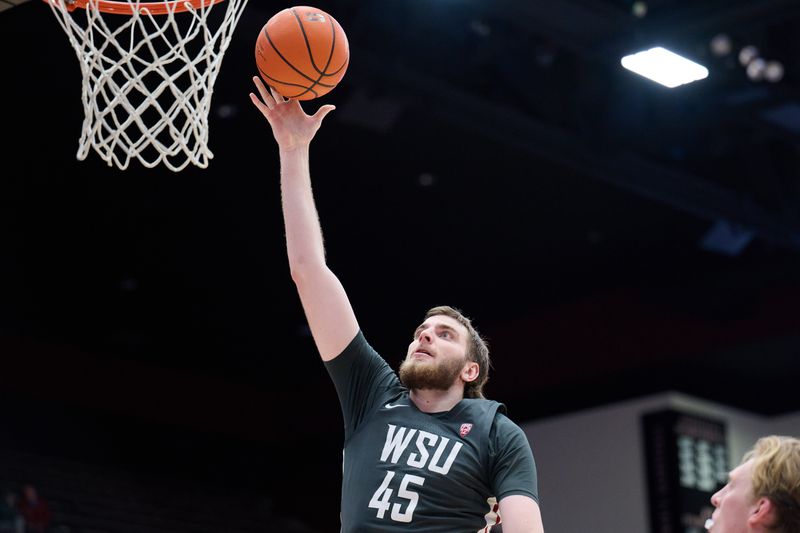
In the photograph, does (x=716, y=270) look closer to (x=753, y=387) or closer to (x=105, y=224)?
(x=753, y=387)

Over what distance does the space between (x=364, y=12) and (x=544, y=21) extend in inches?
40.7

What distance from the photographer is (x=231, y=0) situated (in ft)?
12.6

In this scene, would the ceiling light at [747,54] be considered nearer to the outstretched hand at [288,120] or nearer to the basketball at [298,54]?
the basketball at [298,54]

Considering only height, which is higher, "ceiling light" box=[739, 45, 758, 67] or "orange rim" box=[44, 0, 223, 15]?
"ceiling light" box=[739, 45, 758, 67]

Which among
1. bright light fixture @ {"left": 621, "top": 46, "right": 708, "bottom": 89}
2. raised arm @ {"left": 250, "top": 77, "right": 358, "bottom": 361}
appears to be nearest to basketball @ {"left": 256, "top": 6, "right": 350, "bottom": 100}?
raised arm @ {"left": 250, "top": 77, "right": 358, "bottom": 361}

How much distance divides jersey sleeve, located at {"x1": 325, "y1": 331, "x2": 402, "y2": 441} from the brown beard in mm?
76

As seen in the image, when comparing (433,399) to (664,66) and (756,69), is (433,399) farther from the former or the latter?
(756,69)

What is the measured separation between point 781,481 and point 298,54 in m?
1.79

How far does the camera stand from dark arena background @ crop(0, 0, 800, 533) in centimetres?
738

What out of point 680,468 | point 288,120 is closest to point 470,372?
point 288,120

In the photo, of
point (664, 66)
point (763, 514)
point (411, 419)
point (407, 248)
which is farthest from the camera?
point (407, 248)

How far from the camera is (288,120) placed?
336cm

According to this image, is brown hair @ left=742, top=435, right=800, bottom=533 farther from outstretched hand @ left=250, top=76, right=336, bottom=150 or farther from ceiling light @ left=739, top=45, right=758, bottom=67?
ceiling light @ left=739, top=45, right=758, bottom=67

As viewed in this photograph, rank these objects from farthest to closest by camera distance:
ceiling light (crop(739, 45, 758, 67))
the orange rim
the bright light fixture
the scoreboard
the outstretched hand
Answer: the scoreboard
ceiling light (crop(739, 45, 758, 67))
the bright light fixture
the orange rim
the outstretched hand
